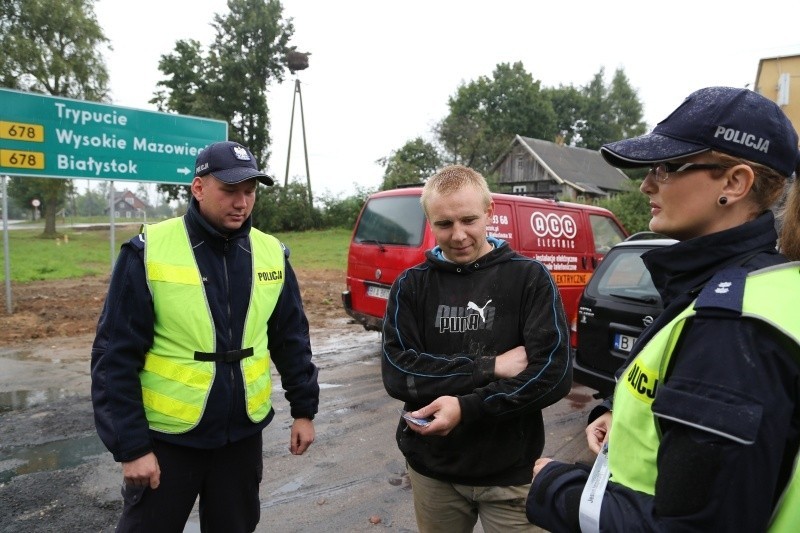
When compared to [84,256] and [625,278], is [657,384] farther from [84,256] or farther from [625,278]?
[84,256]

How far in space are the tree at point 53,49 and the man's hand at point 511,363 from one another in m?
28.3

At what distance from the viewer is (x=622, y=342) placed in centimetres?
462

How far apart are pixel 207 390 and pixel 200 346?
18 centimetres

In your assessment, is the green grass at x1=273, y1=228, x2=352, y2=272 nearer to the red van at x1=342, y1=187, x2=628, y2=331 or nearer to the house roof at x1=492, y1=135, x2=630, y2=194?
the red van at x1=342, y1=187, x2=628, y2=331

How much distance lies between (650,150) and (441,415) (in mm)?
1038

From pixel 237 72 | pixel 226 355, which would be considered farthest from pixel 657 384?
pixel 237 72

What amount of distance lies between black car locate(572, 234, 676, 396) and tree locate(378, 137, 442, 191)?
104ft

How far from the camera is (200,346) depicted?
84.4 inches

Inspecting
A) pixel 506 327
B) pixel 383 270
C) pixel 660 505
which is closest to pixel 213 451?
pixel 506 327

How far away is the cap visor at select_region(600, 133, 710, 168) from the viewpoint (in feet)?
3.70

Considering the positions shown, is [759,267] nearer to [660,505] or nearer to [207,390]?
[660,505]

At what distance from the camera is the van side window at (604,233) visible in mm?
7766

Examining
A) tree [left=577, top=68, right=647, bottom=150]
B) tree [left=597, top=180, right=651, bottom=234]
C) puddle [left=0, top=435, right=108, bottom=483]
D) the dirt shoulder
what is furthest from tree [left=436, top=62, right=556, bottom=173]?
puddle [left=0, top=435, right=108, bottom=483]

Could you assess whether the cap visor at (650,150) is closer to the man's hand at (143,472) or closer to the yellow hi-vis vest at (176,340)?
the yellow hi-vis vest at (176,340)
